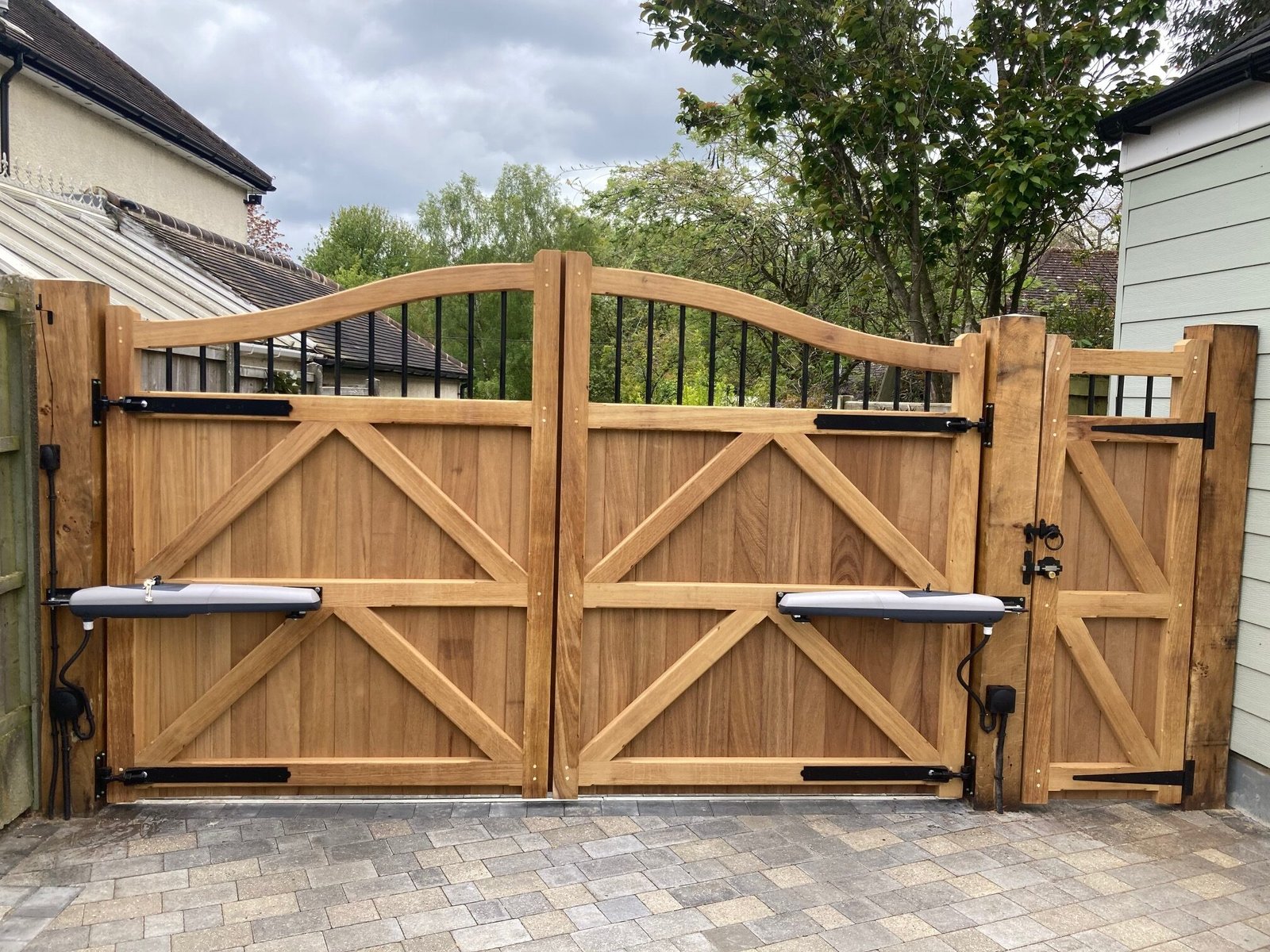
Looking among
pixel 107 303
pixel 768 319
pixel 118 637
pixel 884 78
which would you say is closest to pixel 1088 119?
pixel 884 78

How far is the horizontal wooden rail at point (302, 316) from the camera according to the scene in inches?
151

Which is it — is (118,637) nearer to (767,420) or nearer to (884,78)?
(767,420)

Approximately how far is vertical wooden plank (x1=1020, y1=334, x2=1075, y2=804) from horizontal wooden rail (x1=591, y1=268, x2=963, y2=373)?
1.57ft

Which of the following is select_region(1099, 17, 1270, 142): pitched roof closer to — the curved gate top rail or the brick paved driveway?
the curved gate top rail

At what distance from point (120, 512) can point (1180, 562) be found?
4556 mm

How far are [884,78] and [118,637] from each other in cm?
728

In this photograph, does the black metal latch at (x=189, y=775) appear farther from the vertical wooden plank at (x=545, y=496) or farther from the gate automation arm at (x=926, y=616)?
the gate automation arm at (x=926, y=616)

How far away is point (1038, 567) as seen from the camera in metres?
4.15

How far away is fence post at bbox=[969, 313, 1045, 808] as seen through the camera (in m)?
4.12

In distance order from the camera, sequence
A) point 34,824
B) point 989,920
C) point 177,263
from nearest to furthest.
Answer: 1. point 989,920
2. point 34,824
3. point 177,263

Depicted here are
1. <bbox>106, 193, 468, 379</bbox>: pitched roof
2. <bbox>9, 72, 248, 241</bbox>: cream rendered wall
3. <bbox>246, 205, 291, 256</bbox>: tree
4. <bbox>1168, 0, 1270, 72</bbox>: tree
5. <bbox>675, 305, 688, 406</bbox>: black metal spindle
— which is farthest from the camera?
<bbox>246, 205, 291, 256</bbox>: tree

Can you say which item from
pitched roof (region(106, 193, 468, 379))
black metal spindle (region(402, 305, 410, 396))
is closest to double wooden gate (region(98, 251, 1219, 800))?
black metal spindle (region(402, 305, 410, 396))

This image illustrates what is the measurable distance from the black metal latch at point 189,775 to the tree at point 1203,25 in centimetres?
1067

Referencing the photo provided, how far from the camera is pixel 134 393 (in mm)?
3855
